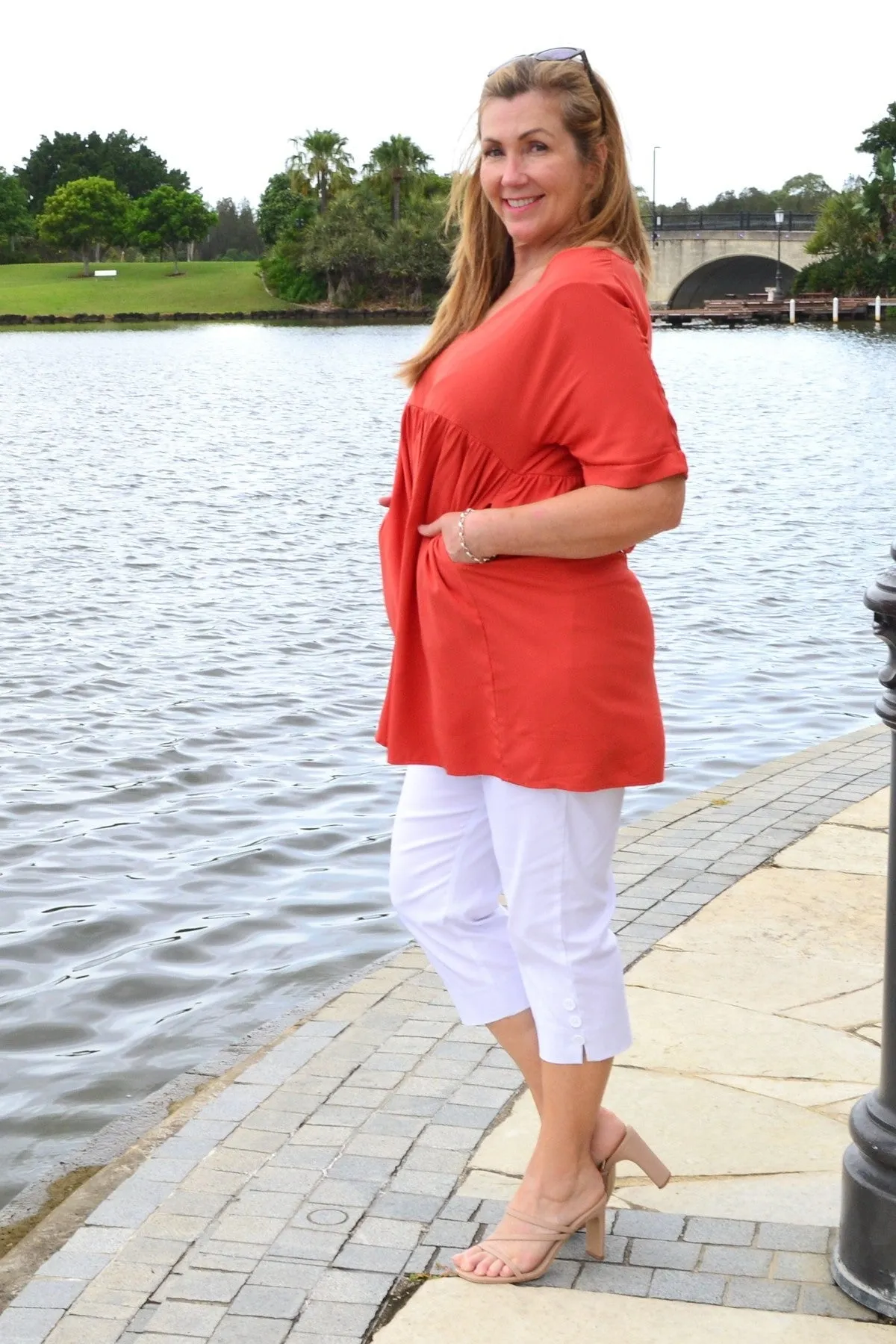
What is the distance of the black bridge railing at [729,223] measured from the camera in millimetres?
93750

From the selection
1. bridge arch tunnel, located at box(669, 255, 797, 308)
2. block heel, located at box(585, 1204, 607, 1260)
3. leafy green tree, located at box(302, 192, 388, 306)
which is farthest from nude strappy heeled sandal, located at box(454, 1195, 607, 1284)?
bridge arch tunnel, located at box(669, 255, 797, 308)

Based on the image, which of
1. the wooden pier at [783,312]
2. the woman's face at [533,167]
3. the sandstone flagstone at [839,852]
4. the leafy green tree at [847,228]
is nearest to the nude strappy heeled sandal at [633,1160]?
the woman's face at [533,167]

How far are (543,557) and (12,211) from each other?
12824 cm

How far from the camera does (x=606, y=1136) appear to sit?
2.94 metres

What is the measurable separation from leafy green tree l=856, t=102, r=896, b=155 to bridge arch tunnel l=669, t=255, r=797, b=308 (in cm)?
941

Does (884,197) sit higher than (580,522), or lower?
higher

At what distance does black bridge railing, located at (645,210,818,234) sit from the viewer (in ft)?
308

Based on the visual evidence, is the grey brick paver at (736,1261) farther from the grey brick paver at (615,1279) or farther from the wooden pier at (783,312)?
the wooden pier at (783,312)

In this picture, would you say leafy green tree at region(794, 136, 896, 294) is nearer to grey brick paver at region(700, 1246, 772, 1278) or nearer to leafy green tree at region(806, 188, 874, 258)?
leafy green tree at region(806, 188, 874, 258)

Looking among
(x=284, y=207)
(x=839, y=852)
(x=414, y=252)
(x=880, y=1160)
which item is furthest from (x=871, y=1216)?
(x=284, y=207)

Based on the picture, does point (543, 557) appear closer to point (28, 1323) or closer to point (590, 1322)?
point (590, 1322)

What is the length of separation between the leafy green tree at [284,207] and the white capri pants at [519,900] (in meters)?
102

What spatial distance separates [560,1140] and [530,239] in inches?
60.4

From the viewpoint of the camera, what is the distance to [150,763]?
7.97 metres
